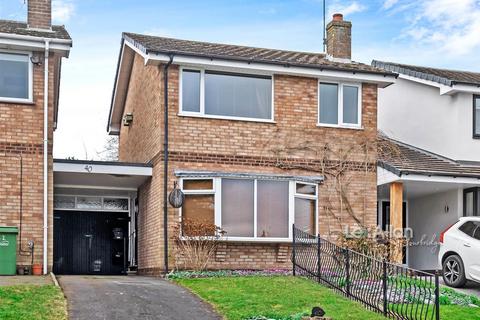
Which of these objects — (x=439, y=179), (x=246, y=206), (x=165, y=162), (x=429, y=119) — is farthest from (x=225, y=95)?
(x=429, y=119)

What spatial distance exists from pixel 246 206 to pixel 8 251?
18.2 ft

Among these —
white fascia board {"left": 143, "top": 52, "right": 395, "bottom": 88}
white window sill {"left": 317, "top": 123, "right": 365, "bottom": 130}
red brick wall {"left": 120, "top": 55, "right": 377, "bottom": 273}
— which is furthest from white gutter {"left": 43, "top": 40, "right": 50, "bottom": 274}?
white window sill {"left": 317, "top": 123, "right": 365, "bottom": 130}

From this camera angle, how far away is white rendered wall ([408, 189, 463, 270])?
21.0m

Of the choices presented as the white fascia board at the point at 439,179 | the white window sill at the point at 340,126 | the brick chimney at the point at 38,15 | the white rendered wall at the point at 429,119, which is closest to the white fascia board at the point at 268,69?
the white window sill at the point at 340,126

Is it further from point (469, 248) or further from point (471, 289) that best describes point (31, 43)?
point (471, 289)

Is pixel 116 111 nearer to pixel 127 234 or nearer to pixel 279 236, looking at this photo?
pixel 127 234

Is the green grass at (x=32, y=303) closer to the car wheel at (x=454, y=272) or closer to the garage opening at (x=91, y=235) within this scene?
the car wheel at (x=454, y=272)

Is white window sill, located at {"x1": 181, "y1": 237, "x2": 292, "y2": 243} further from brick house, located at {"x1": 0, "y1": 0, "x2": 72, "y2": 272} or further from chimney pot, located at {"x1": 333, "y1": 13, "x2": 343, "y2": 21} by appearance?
chimney pot, located at {"x1": 333, "y1": 13, "x2": 343, "y2": 21}

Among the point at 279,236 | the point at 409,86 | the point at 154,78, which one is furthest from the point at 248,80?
the point at 409,86

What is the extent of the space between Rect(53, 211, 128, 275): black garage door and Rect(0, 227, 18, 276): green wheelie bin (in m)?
5.43

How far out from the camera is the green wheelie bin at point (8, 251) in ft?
55.1

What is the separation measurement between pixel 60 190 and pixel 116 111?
545cm

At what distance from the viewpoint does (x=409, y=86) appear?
76.4ft

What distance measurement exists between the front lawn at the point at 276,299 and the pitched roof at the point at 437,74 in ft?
27.0
